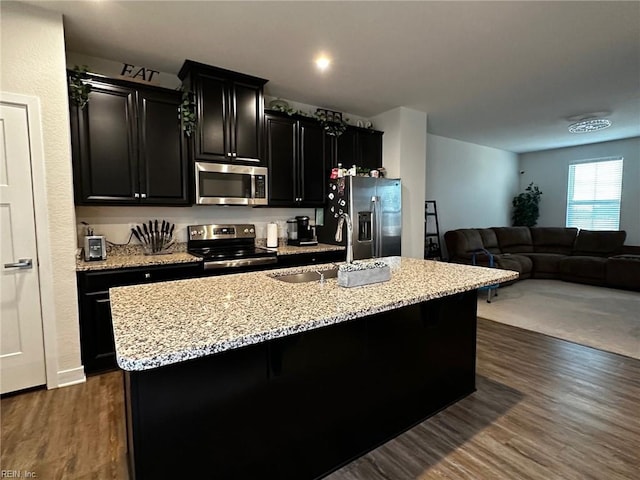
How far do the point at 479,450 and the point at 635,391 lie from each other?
1507mm

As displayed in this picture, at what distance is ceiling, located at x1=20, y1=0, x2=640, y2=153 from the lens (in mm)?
2299

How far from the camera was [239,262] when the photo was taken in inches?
123

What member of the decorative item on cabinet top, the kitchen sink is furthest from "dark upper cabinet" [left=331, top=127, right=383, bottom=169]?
the kitchen sink

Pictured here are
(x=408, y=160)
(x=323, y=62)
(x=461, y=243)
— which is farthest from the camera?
(x=461, y=243)

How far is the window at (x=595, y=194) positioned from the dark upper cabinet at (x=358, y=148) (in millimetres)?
5038

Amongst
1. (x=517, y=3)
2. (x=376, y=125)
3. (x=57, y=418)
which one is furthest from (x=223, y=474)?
(x=376, y=125)

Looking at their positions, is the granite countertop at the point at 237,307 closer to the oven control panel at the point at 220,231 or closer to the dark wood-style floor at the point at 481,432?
the dark wood-style floor at the point at 481,432

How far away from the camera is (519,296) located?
497 cm

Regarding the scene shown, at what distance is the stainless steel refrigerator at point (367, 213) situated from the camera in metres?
3.89

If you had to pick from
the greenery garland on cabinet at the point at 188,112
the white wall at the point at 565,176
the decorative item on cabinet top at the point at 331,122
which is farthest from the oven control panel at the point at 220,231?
the white wall at the point at 565,176

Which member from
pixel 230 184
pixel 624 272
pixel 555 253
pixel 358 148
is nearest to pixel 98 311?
pixel 230 184

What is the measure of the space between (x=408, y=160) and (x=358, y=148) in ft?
2.34

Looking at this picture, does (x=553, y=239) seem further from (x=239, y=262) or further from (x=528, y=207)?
(x=239, y=262)

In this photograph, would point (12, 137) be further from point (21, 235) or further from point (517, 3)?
point (517, 3)
